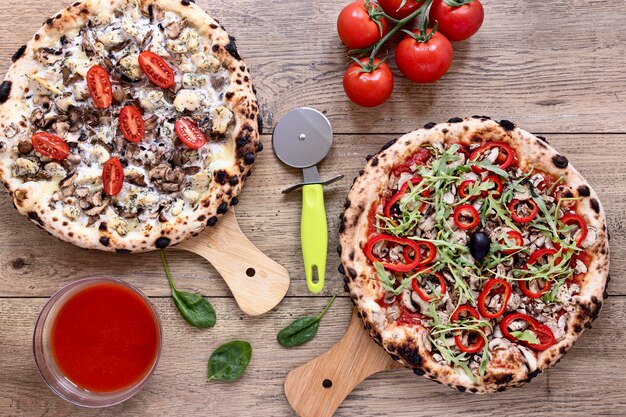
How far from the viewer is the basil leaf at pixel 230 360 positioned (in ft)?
10.8

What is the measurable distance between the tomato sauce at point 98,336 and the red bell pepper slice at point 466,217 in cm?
156

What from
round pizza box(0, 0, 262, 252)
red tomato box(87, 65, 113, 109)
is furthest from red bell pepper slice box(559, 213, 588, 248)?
red tomato box(87, 65, 113, 109)

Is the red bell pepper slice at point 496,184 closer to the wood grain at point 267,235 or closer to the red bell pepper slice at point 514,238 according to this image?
the red bell pepper slice at point 514,238

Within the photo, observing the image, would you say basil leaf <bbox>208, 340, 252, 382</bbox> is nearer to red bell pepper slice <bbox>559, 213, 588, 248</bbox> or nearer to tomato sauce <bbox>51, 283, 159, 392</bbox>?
tomato sauce <bbox>51, 283, 159, 392</bbox>

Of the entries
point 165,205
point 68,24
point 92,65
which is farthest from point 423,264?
point 68,24

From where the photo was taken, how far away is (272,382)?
3.37 m

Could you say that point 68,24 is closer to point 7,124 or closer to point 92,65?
point 92,65

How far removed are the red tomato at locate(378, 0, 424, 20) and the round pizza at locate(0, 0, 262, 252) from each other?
796 mm

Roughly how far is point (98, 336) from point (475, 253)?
1.88 m

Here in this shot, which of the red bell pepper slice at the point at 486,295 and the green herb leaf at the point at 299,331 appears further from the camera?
the green herb leaf at the point at 299,331

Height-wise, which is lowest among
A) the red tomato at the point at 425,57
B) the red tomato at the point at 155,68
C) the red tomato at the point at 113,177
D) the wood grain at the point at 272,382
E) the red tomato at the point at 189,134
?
the wood grain at the point at 272,382

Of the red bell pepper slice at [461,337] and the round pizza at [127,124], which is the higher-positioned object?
the round pizza at [127,124]

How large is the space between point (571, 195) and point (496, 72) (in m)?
0.80

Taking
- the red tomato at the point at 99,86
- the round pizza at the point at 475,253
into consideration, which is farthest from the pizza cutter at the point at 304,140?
the red tomato at the point at 99,86
